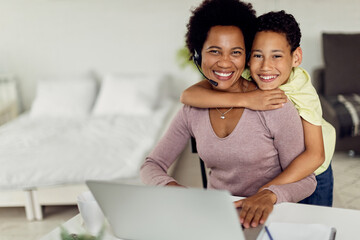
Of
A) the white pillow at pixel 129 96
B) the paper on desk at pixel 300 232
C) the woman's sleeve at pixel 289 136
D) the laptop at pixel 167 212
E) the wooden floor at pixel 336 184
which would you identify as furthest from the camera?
the white pillow at pixel 129 96

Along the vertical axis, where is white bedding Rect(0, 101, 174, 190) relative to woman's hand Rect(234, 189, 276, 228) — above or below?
below

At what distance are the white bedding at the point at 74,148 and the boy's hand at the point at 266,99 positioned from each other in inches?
43.4

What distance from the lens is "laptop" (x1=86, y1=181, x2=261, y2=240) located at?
25.3 inches

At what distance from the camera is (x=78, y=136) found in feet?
8.21

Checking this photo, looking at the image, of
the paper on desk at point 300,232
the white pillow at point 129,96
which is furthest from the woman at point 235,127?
the white pillow at point 129,96

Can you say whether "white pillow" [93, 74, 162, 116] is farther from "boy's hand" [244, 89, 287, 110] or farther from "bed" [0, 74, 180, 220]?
"boy's hand" [244, 89, 287, 110]

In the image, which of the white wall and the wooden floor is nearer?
the wooden floor

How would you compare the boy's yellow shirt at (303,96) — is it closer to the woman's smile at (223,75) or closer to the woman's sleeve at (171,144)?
the woman's smile at (223,75)

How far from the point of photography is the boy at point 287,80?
1.00m

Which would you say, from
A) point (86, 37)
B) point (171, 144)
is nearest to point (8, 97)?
point (86, 37)

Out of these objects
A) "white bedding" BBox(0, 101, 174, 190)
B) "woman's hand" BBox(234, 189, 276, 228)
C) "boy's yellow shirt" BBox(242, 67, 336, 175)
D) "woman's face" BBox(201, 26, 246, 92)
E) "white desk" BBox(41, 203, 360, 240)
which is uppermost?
"woman's face" BBox(201, 26, 246, 92)

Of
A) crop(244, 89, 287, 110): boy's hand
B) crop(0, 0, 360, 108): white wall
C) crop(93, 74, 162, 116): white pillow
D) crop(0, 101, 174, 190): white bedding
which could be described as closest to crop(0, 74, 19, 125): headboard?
crop(0, 0, 360, 108): white wall

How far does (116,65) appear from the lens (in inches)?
129

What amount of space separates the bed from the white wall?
0.16 metres
